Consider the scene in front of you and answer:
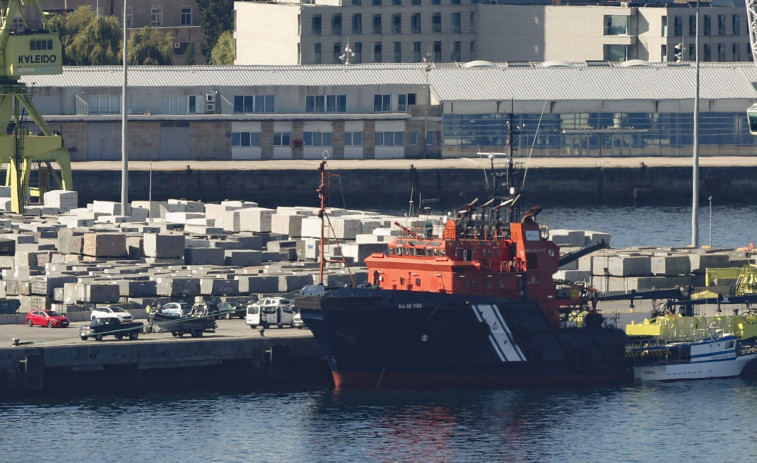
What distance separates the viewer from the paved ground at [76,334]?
76000 millimetres

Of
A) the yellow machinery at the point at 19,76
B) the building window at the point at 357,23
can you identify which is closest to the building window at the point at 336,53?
the building window at the point at 357,23

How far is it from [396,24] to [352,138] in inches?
1201

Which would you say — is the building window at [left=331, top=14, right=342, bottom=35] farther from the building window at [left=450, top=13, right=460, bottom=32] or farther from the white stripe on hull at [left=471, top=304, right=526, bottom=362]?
the white stripe on hull at [left=471, top=304, right=526, bottom=362]

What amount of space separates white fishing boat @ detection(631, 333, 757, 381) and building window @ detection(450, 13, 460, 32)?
112067 millimetres

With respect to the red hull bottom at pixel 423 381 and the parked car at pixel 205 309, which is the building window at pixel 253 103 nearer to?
the parked car at pixel 205 309

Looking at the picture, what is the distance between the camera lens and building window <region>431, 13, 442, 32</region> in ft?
627

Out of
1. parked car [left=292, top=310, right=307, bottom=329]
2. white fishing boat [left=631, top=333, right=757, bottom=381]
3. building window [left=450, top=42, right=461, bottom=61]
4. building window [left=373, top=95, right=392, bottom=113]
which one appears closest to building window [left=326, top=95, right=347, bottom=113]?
building window [left=373, top=95, right=392, bottom=113]

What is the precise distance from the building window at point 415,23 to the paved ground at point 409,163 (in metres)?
29.5

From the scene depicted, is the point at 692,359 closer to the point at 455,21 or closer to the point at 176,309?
the point at 176,309

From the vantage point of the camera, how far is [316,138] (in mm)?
162500

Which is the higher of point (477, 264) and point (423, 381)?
point (477, 264)

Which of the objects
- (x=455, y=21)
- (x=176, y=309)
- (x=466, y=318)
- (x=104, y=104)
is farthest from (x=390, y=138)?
(x=466, y=318)

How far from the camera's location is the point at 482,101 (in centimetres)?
16388

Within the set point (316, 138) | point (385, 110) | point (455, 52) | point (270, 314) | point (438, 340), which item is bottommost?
point (438, 340)
